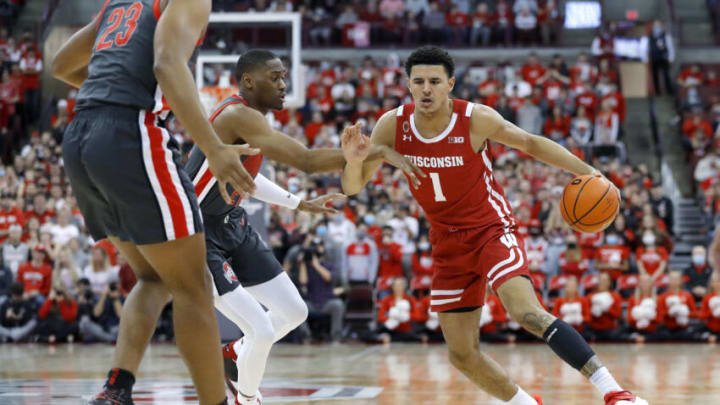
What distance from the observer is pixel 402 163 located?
5.36 metres

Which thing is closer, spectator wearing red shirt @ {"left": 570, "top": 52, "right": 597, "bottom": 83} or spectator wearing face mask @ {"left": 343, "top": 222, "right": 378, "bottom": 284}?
spectator wearing face mask @ {"left": 343, "top": 222, "right": 378, "bottom": 284}

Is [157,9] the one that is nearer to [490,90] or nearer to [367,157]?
[367,157]

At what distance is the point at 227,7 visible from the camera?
75.2ft

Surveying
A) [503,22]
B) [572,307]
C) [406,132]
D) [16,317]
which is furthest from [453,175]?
[503,22]

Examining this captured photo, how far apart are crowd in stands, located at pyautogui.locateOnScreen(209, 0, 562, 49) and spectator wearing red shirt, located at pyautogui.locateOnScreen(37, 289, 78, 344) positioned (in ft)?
33.3

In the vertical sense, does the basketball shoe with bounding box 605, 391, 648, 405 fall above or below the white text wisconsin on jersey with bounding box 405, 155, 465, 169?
below

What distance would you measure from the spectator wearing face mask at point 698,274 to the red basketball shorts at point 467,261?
907cm

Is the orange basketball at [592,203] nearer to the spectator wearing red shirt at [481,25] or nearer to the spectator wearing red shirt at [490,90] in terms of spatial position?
the spectator wearing red shirt at [490,90]

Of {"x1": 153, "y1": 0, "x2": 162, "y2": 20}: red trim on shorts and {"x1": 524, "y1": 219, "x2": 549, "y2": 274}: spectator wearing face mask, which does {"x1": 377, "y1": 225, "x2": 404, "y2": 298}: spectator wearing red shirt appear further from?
{"x1": 153, "y1": 0, "x2": 162, "y2": 20}: red trim on shorts

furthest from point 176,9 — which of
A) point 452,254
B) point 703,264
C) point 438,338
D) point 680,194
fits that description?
point 680,194

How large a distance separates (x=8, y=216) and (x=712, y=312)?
1053cm

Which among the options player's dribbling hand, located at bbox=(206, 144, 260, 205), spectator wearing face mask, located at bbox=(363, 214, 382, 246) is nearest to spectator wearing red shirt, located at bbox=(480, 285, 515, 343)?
spectator wearing face mask, located at bbox=(363, 214, 382, 246)

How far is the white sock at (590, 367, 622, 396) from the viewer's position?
5.05 meters

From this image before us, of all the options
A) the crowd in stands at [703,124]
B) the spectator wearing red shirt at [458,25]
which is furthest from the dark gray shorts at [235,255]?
the spectator wearing red shirt at [458,25]
